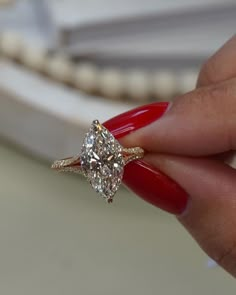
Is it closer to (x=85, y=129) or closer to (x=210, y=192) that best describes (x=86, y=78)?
(x=85, y=129)

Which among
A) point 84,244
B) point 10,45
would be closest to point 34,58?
point 10,45

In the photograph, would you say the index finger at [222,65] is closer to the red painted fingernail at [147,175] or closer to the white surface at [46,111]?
the red painted fingernail at [147,175]

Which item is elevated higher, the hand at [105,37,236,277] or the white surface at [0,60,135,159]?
the hand at [105,37,236,277]

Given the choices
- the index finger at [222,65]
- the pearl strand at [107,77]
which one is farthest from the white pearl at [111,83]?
the index finger at [222,65]

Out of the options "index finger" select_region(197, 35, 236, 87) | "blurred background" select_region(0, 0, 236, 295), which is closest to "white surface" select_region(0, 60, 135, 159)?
"blurred background" select_region(0, 0, 236, 295)

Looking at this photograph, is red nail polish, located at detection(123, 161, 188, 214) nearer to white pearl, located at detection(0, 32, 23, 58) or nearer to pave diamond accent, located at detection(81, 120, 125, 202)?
pave diamond accent, located at detection(81, 120, 125, 202)

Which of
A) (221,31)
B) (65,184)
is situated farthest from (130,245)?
(221,31)

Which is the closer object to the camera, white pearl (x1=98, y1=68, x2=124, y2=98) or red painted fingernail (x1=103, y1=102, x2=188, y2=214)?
red painted fingernail (x1=103, y1=102, x2=188, y2=214)

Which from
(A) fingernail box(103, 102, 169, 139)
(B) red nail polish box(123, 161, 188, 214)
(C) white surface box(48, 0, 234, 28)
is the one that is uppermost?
(C) white surface box(48, 0, 234, 28)
